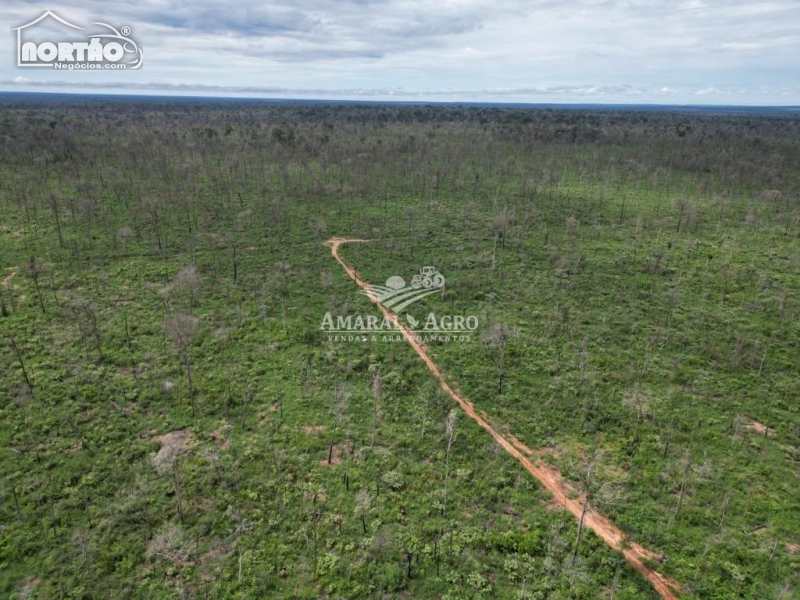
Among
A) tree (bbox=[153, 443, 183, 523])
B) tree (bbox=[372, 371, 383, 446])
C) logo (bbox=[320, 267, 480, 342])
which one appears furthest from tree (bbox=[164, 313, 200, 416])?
tree (bbox=[372, 371, 383, 446])

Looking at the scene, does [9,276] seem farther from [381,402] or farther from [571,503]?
[571,503]

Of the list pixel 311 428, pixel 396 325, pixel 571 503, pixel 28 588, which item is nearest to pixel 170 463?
pixel 28 588

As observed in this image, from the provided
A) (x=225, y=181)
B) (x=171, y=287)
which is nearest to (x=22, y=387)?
(x=171, y=287)

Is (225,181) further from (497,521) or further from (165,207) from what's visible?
(497,521)

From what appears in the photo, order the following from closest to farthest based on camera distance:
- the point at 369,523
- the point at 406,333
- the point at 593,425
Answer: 1. the point at 369,523
2. the point at 593,425
3. the point at 406,333

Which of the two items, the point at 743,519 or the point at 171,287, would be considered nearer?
the point at 743,519

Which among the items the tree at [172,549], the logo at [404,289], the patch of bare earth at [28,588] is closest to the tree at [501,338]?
the logo at [404,289]
